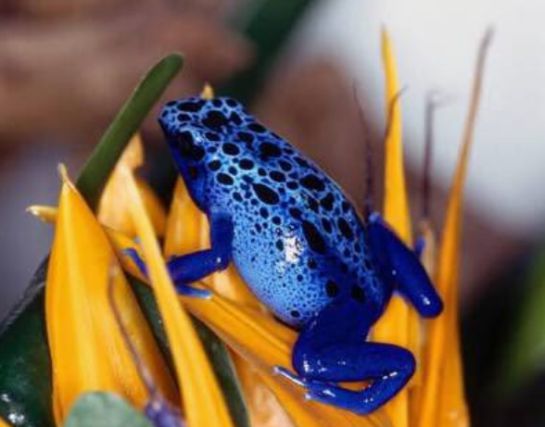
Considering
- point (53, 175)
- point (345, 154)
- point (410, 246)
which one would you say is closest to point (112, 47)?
point (53, 175)

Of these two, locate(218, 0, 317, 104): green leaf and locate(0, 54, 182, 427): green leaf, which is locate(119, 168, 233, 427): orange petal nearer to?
locate(0, 54, 182, 427): green leaf

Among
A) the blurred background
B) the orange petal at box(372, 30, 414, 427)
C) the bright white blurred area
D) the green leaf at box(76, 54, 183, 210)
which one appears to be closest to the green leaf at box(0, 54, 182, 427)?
the green leaf at box(76, 54, 183, 210)

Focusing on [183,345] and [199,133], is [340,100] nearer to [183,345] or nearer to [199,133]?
[199,133]

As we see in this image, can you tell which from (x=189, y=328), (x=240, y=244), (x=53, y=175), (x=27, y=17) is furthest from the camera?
(x=53, y=175)

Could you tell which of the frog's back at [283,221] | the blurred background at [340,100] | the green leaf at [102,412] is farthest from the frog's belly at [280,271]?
the blurred background at [340,100]

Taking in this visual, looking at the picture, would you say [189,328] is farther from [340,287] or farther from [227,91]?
[227,91]

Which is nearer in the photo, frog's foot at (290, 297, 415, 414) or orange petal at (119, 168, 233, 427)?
orange petal at (119, 168, 233, 427)
